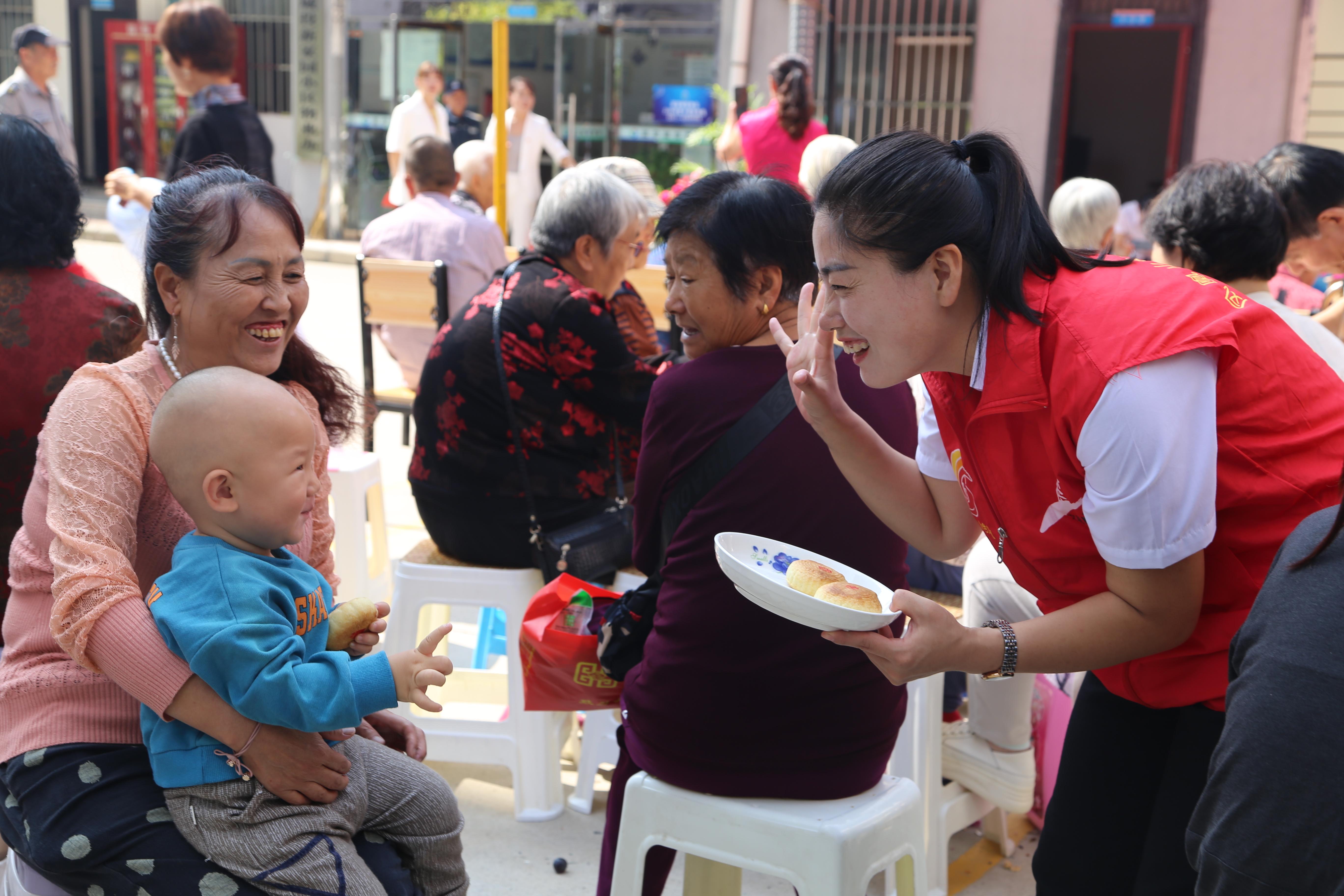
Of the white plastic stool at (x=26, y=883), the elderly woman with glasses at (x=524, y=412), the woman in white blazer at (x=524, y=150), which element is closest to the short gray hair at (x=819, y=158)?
the elderly woman with glasses at (x=524, y=412)

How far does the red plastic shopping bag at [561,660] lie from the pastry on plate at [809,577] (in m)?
0.69

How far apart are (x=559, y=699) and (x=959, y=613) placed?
1.04 meters

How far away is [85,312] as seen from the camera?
7.45 ft

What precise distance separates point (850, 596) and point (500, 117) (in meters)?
4.06

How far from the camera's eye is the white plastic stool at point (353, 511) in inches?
138

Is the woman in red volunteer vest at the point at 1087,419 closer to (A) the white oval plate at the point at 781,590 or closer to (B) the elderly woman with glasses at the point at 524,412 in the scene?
(A) the white oval plate at the point at 781,590

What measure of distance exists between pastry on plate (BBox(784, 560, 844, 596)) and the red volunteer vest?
0.83 ft

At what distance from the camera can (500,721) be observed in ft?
9.77

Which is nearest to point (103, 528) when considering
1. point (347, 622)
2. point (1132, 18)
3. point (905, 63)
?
point (347, 622)

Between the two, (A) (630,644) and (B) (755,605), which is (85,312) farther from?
(B) (755,605)

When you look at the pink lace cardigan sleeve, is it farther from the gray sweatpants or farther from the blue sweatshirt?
the gray sweatpants

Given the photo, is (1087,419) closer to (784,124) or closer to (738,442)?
(738,442)

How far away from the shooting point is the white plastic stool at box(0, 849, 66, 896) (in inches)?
61.9

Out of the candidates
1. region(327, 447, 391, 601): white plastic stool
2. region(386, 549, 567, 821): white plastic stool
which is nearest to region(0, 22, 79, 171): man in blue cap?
region(327, 447, 391, 601): white plastic stool
